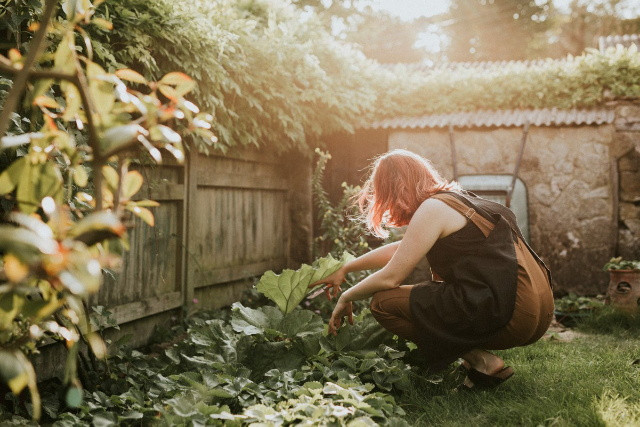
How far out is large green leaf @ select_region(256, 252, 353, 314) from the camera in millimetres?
3254

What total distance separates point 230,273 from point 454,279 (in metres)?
3.21

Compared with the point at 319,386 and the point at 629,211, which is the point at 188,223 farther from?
the point at 629,211

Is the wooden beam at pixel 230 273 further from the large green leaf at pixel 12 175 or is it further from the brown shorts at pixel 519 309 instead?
the large green leaf at pixel 12 175

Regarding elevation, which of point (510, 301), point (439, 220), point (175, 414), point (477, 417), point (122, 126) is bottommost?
point (477, 417)

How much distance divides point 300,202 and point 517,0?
20.3 metres

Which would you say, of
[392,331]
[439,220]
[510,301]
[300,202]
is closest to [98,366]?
[392,331]

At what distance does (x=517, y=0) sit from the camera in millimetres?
23453

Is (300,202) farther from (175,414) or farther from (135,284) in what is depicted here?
(175,414)

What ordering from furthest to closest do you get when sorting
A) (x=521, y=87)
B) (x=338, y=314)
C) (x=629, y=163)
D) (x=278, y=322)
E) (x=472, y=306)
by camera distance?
(x=521, y=87) → (x=629, y=163) → (x=278, y=322) → (x=338, y=314) → (x=472, y=306)

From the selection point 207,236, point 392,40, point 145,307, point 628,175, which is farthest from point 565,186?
point 392,40

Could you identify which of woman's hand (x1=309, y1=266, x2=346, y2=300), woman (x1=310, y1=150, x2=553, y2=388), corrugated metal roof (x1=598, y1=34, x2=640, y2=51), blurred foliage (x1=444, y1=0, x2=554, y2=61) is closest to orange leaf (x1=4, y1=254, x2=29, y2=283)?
woman (x1=310, y1=150, x2=553, y2=388)

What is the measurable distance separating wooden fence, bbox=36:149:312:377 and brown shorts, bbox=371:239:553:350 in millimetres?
1941

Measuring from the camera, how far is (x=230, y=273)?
5.67m

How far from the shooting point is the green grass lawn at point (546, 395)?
2.49 meters
